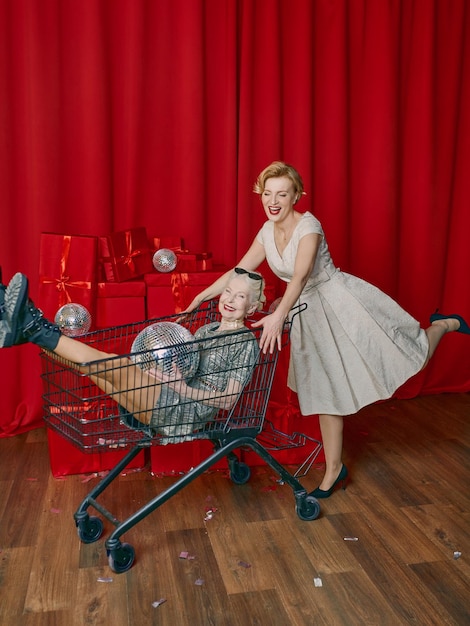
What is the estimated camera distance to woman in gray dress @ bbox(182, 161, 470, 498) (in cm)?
288

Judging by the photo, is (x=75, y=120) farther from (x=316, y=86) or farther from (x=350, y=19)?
(x=350, y=19)

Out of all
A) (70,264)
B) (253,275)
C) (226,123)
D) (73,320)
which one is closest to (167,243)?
(70,264)

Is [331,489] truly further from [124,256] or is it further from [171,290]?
[124,256]

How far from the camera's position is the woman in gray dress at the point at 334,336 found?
2.88 metres

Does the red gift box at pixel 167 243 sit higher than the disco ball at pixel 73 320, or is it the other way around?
the red gift box at pixel 167 243

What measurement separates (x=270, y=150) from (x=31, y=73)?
1.30 metres

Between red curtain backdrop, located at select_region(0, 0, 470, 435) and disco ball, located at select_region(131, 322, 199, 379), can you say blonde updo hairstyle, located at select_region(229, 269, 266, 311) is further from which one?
red curtain backdrop, located at select_region(0, 0, 470, 435)

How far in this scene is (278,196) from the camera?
280 centimetres

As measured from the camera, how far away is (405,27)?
13.4 feet

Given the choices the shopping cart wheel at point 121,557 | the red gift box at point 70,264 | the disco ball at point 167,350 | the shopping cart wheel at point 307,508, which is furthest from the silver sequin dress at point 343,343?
the shopping cart wheel at point 121,557

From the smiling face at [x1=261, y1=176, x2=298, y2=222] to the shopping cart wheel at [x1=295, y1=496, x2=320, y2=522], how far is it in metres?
1.14

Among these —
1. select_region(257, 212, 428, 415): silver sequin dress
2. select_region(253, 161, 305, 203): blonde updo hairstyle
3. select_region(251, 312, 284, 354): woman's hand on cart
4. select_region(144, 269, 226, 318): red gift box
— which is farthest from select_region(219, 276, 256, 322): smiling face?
select_region(144, 269, 226, 318): red gift box

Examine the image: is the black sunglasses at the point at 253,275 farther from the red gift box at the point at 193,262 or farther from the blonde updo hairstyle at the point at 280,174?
the red gift box at the point at 193,262

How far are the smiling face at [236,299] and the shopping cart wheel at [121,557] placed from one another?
911mm
